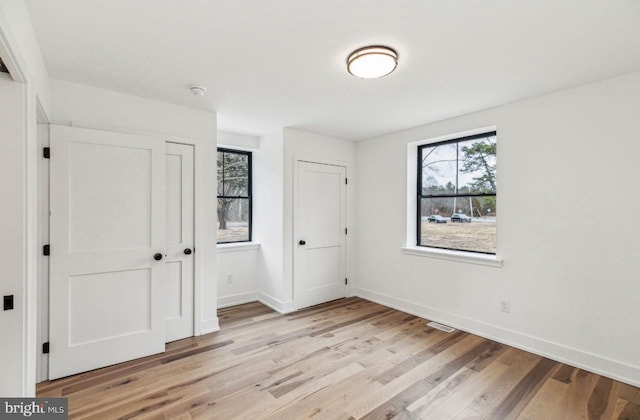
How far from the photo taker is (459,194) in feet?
11.9

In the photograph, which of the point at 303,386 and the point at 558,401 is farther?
the point at 303,386

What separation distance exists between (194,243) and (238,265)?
4.08 feet

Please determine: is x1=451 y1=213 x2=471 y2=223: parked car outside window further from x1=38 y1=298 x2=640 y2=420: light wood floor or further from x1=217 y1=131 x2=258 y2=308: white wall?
x1=217 y1=131 x2=258 y2=308: white wall

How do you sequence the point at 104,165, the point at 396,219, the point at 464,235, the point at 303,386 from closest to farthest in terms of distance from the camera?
the point at 303,386 < the point at 104,165 < the point at 464,235 < the point at 396,219

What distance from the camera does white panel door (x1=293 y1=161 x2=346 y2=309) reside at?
13.6ft

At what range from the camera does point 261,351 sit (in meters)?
2.92

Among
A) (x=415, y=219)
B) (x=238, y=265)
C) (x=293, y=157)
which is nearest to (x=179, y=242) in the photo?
(x=238, y=265)

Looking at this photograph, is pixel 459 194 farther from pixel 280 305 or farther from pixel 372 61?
pixel 280 305

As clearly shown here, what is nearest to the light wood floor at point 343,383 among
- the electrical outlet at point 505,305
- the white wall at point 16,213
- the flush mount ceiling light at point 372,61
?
the electrical outlet at point 505,305

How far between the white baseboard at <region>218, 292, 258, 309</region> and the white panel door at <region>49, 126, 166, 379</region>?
1335 millimetres

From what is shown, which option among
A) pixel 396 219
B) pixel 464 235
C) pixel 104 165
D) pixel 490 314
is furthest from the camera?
pixel 396 219

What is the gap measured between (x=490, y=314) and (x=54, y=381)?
399 centimetres

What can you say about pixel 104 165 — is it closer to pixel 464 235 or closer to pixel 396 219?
pixel 396 219

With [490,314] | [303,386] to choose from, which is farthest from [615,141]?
[303,386]
